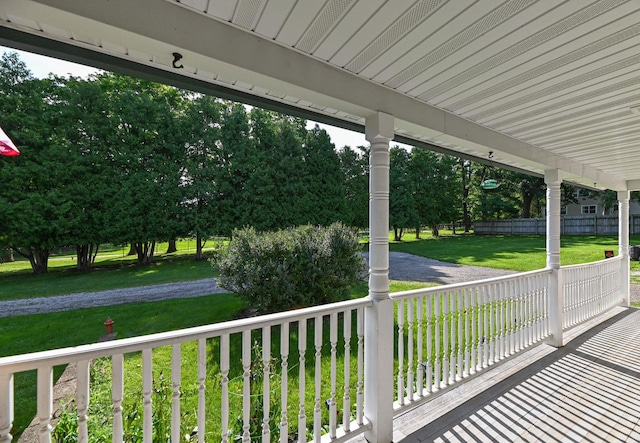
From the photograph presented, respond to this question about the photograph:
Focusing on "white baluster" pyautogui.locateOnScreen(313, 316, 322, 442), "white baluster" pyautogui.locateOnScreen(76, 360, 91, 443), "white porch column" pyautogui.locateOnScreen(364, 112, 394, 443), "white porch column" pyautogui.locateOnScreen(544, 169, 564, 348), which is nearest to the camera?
"white baluster" pyautogui.locateOnScreen(76, 360, 91, 443)

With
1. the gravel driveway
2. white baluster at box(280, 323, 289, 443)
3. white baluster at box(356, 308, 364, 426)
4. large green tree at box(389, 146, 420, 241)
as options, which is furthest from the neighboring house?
white baluster at box(280, 323, 289, 443)

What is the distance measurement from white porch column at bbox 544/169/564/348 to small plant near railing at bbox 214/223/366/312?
271 centimetres

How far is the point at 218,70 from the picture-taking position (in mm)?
1495

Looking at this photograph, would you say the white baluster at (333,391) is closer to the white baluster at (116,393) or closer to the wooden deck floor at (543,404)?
the wooden deck floor at (543,404)

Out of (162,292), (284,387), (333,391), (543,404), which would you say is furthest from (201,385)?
(162,292)

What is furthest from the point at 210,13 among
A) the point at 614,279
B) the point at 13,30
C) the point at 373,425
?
the point at 614,279

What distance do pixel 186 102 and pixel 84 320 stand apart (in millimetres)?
10960

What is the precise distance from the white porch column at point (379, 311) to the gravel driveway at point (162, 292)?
5.97 meters

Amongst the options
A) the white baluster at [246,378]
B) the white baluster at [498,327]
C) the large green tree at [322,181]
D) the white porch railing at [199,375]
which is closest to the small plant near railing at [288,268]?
the white porch railing at [199,375]

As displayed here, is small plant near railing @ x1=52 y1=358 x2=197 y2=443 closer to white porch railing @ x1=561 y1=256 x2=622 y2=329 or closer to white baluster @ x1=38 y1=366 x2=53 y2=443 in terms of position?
white baluster @ x1=38 y1=366 x2=53 y2=443

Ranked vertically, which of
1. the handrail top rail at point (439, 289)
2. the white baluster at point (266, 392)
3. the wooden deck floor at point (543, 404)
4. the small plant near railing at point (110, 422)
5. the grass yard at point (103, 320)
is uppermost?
the handrail top rail at point (439, 289)

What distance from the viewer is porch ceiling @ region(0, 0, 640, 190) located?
4.13ft

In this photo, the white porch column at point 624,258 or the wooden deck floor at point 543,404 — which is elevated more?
the white porch column at point 624,258

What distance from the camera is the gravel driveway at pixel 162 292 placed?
6465mm
